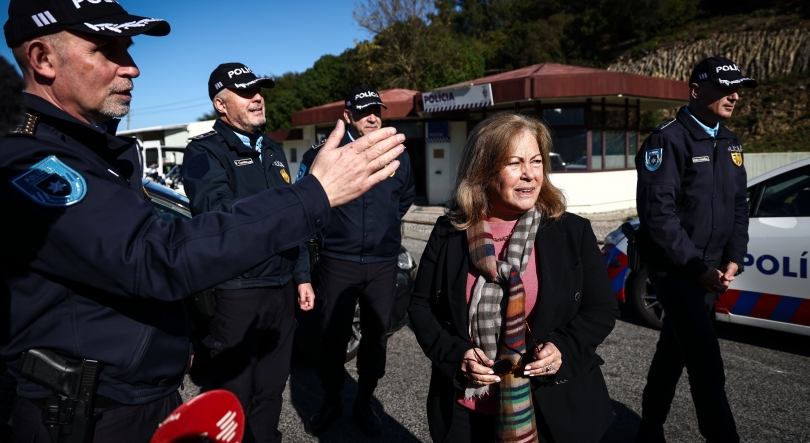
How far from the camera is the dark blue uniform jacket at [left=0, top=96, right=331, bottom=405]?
1230 millimetres

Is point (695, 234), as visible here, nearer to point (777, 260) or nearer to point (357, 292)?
point (357, 292)

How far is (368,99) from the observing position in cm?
396

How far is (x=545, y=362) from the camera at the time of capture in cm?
192

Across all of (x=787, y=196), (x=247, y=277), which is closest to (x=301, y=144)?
(x=787, y=196)

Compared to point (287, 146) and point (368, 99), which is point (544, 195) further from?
point (287, 146)

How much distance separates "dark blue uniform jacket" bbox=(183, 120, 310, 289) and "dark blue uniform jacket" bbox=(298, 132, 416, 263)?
17.9 inches

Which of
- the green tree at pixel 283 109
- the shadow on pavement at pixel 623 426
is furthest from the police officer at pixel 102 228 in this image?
the green tree at pixel 283 109

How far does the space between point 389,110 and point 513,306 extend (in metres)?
16.4

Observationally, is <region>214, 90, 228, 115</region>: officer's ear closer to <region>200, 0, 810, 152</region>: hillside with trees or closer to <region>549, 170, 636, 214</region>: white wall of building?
<region>549, 170, 636, 214</region>: white wall of building

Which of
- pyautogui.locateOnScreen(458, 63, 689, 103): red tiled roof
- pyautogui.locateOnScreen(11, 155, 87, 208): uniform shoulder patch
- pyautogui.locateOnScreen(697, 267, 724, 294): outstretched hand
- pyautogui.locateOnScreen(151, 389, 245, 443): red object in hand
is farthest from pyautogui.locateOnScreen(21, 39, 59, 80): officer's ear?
pyautogui.locateOnScreen(458, 63, 689, 103): red tiled roof

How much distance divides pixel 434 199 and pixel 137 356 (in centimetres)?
1738

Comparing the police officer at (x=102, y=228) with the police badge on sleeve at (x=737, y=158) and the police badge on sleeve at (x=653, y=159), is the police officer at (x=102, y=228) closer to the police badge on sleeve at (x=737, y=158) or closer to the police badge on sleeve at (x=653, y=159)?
the police badge on sleeve at (x=653, y=159)

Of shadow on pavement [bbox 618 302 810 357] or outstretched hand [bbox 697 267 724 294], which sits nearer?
outstretched hand [bbox 697 267 724 294]

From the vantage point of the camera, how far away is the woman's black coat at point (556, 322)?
6.55 ft
